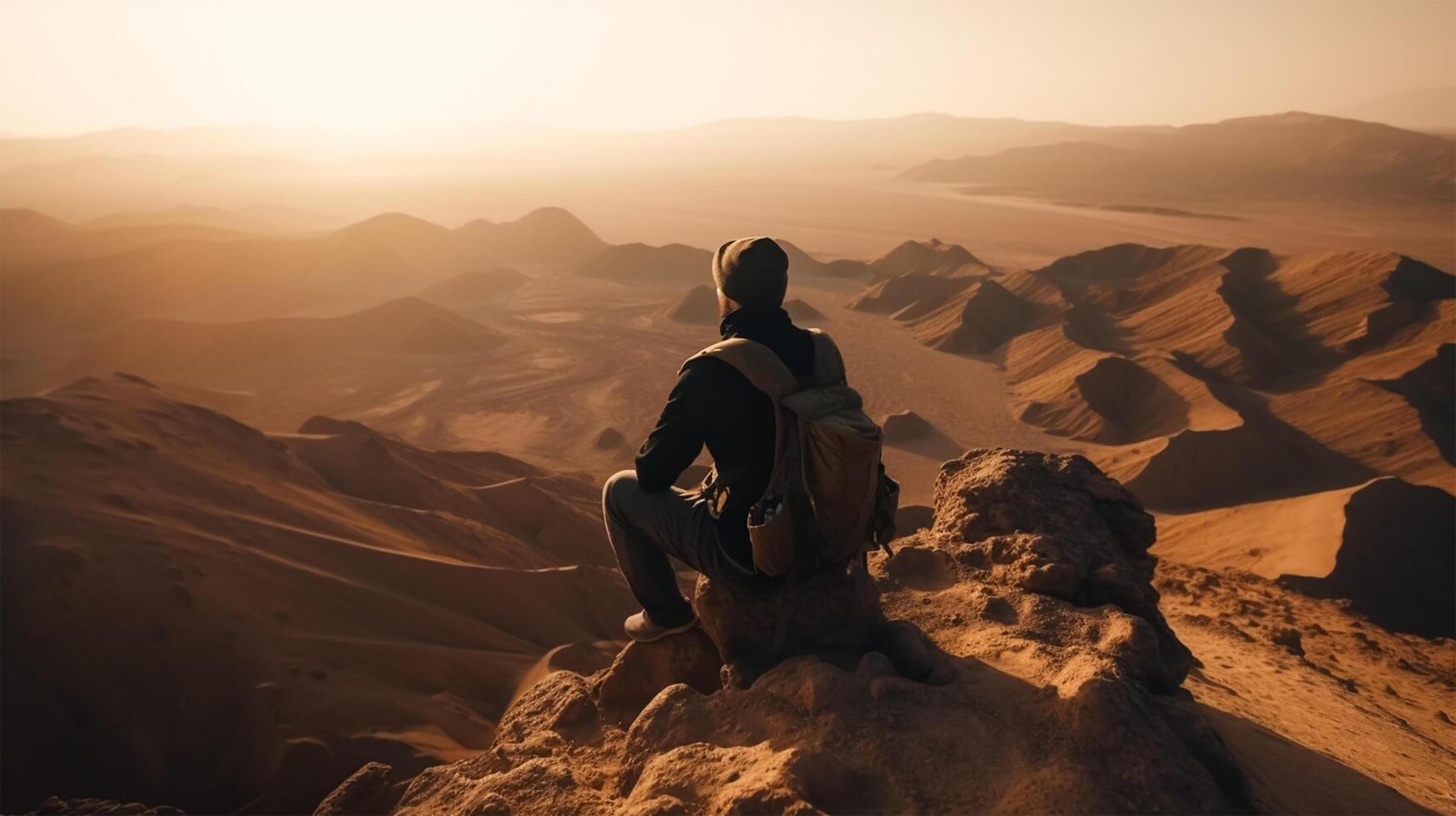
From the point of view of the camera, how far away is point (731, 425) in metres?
3.01

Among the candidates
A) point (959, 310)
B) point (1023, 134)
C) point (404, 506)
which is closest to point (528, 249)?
point (959, 310)

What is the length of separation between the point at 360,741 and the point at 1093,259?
29476 mm

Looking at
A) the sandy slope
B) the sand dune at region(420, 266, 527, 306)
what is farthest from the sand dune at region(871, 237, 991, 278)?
the sand dune at region(420, 266, 527, 306)

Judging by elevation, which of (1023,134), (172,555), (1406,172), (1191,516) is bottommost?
(1191,516)

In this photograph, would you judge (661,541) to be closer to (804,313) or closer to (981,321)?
(981,321)

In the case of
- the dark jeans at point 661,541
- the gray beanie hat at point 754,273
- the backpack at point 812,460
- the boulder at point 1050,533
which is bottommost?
the boulder at point 1050,533

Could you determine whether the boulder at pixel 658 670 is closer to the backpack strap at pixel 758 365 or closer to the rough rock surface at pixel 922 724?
the rough rock surface at pixel 922 724

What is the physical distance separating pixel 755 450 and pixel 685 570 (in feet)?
25.7

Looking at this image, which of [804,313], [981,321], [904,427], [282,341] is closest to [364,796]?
[904,427]

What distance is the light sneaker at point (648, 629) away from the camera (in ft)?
11.8

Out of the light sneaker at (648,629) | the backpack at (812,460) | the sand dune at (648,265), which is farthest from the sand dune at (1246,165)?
the light sneaker at (648,629)

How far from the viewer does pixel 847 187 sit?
9606 cm

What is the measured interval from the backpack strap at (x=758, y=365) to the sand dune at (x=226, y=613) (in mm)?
3607

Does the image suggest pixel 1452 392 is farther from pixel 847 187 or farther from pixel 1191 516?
pixel 847 187
